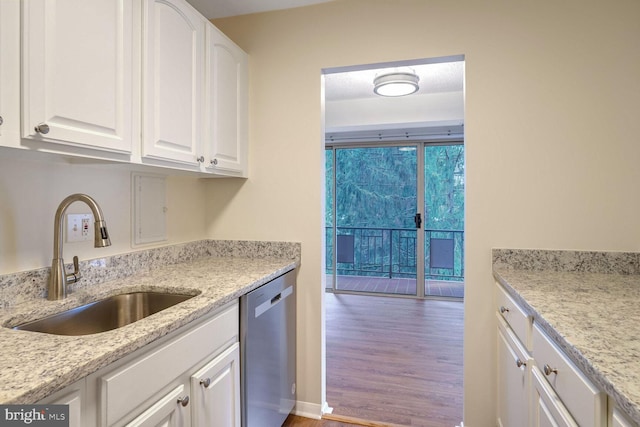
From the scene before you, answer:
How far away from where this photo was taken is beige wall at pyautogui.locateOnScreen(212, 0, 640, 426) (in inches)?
67.3

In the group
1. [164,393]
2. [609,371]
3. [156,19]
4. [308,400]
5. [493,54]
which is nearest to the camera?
[609,371]

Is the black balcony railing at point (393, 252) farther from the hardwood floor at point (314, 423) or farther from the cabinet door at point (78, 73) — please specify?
the cabinet door at point (78, 73)

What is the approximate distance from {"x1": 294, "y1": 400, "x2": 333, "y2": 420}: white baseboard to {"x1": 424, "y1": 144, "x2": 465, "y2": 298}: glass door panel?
3026mm

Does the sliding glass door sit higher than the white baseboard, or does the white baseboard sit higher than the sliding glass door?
the sliding glass door

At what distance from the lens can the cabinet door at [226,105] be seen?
1.80 meters

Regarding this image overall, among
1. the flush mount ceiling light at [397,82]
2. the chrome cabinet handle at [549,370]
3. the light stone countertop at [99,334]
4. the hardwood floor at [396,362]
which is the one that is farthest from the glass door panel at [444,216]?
the chrome cabinet handle at [549,370]

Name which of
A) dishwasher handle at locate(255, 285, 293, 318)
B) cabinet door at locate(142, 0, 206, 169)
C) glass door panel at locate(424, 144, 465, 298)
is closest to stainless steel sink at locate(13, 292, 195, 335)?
dishwasher handle at locate(255, 285, 293, 318)

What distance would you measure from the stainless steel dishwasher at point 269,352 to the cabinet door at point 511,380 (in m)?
1.08

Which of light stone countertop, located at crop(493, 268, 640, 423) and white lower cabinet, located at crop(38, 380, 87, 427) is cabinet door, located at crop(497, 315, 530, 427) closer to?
light stone countertop, located at crop(493, 268, 640, 423)

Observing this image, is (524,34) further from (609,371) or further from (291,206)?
(609,371)

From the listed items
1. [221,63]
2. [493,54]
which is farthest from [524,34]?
[221,63]

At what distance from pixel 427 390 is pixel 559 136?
176 centimetres

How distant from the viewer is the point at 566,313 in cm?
108

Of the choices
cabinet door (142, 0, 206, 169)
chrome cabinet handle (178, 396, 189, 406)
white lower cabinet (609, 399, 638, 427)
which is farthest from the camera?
cabinet door (142, 0, 206, 169)
